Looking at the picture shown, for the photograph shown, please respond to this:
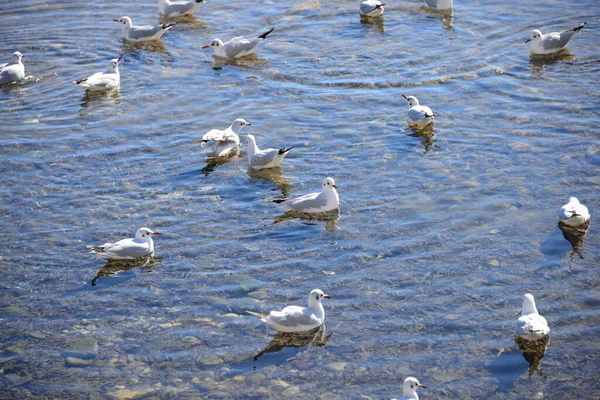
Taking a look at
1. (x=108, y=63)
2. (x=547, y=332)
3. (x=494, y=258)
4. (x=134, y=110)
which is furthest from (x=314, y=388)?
(x=108, y=63)

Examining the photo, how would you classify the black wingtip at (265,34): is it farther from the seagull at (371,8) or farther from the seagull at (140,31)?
the seagull at (140,31)

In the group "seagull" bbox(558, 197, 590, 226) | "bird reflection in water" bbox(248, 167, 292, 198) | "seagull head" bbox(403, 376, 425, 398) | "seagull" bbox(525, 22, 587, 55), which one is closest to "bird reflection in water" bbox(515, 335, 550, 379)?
"seagull head" bbox(403, 376, 425, 398)

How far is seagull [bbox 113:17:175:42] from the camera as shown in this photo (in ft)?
61.9

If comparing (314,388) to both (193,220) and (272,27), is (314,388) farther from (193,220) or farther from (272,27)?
(272,27)

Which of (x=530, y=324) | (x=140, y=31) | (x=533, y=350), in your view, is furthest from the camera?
(x=140, y=31)

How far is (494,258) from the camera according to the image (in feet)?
36.8

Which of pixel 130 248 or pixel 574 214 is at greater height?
pixel 130 248

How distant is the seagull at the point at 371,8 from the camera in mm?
19172

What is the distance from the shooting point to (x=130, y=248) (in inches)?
445

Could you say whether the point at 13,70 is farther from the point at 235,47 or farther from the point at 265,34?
the point at 265,34

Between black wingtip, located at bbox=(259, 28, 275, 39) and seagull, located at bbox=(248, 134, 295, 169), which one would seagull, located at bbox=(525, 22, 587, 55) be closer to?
black wingtip, located at bbox=(259, 28, 275, 39)

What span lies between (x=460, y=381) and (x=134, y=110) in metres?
9.10

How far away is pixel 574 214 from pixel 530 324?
2762 mm

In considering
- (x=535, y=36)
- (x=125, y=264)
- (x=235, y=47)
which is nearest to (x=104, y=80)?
(x=235, y=47)
